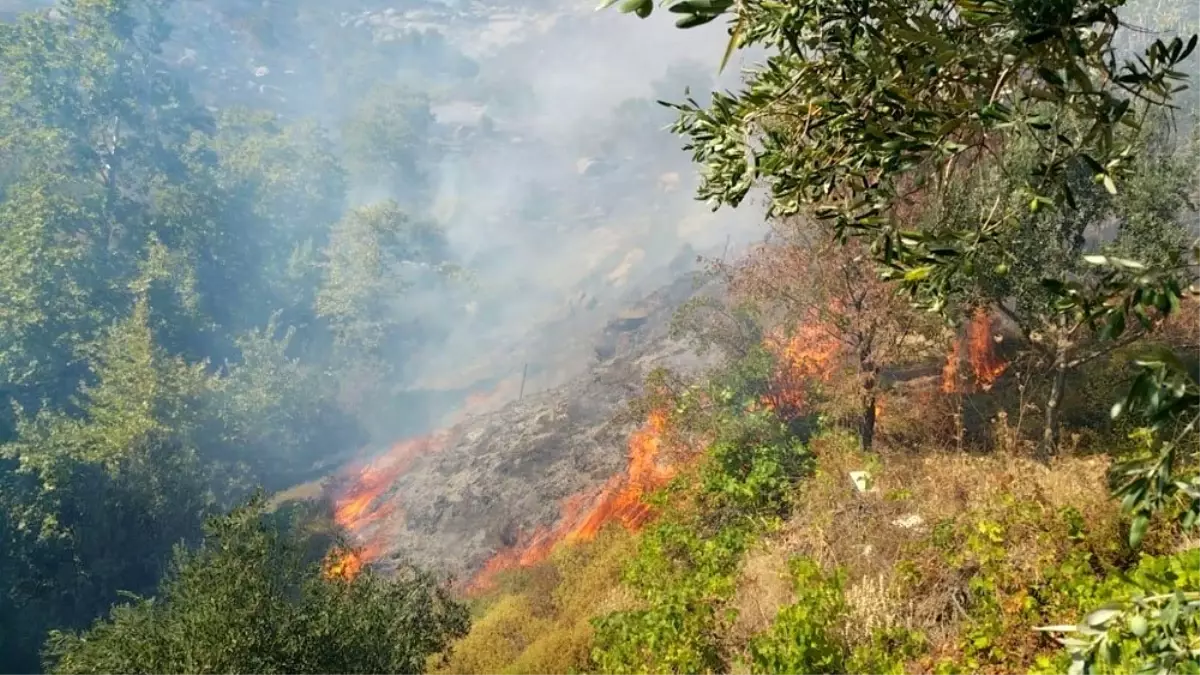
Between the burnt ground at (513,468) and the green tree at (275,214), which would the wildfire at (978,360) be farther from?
the green tree at (275,214)

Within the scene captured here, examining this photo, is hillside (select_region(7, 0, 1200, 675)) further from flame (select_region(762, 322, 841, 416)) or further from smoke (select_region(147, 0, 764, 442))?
smoke (select_region(147, 0, 764, 442))

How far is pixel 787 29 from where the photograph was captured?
336 cm

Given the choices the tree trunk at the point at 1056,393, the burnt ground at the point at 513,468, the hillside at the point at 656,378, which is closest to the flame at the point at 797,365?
the hillside at the point at 656,378

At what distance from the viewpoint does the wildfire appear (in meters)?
17.6

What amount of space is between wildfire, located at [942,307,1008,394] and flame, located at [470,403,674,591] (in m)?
8.08

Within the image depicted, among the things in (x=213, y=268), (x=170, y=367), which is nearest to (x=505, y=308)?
(x=213, y=268)

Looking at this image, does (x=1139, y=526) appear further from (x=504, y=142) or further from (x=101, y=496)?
(x=504, y=142)

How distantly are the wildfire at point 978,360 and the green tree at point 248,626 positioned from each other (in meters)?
14.3

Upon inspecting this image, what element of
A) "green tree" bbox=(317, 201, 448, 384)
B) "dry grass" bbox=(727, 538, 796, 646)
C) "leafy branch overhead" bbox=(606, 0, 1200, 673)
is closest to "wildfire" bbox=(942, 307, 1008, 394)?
"dry grass" bbox=(727, 538, 796, 646)

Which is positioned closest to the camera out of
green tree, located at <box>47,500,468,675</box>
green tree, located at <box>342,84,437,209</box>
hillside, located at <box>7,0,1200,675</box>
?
hillside, located at <box>7,0,1200,675</box>

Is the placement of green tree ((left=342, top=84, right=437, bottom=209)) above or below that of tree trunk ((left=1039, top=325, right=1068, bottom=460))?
below

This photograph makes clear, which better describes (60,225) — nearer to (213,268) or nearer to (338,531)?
(213,268)

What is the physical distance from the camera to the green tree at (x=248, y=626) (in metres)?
9.00

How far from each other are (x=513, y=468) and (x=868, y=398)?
69.7 ft
